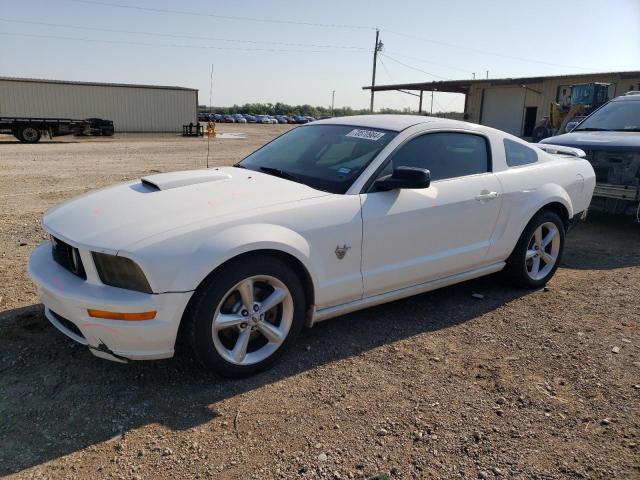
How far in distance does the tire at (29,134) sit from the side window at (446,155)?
1042 inches

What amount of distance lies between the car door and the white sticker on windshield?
214 millimetres

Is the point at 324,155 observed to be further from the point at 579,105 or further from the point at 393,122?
the point at 579,105

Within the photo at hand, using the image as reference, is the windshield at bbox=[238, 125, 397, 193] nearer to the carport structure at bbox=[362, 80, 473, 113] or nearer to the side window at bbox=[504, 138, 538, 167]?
the side window at bbox=[504, 138, 538, 167]

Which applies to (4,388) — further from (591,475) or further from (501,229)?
(501,229)

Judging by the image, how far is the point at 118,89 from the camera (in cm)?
3622

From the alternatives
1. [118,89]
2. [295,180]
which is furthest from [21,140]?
[295,180]

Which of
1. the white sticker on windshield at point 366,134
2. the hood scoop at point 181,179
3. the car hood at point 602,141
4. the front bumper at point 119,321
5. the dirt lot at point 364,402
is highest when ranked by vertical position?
the car hood at point 602,141

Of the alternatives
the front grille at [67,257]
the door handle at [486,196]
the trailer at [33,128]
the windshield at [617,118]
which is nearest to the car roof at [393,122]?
the door handle at [486,196]

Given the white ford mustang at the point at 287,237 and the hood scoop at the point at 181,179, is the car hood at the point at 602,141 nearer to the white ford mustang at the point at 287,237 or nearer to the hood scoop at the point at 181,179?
the white ford mustang at the point at 287,237

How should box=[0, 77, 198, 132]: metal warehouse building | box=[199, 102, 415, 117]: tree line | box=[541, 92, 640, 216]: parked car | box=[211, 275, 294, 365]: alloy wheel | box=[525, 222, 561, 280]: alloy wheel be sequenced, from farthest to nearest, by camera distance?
box=[199, 102, 415, 117]: tree line → box=[0, 77, 198, 132]: metal warehouse building → box=[541, 92, 640, 216]: parked car → box=[525, 222, 561, 280]: alloy wheel → box=[211, 275, 294, 365]: alloy wheel

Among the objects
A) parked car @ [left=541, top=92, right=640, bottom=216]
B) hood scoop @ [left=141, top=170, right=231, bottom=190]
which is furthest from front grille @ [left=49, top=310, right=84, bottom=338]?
parked car @ [left=541, top=92, right=640, bottom=216]

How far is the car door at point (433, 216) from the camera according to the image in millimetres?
3617

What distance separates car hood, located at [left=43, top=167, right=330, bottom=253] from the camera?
9.74 ft

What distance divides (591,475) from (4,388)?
318cm
